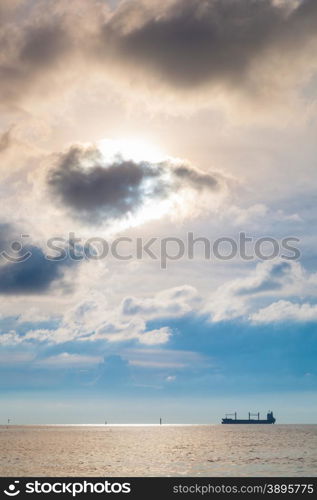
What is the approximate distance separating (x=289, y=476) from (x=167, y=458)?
129 ft

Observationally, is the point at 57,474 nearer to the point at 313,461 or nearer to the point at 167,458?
the point at 167,458

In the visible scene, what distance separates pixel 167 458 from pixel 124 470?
29688mm

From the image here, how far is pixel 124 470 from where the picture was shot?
318 feet
